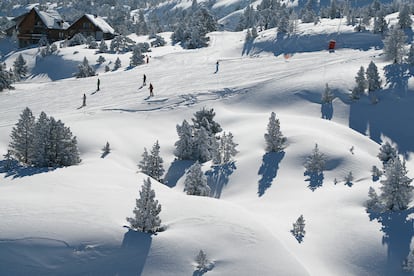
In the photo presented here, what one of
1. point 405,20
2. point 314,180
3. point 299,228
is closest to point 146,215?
point 299,228

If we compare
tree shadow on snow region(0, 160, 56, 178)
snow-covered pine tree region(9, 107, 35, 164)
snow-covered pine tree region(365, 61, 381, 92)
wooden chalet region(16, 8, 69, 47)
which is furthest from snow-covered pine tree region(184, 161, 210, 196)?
wooden chalet region(16, 8, 69, 47)

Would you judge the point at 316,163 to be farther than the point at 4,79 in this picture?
No

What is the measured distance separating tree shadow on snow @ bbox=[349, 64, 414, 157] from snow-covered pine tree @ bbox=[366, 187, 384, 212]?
12674 millimetres

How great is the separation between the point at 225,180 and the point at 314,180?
3.89 meters

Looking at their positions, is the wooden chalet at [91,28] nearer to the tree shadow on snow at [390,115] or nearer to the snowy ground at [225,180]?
the snowy ground at [225,180]

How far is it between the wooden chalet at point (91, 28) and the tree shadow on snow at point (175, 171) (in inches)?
2281

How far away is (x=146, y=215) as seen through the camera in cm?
1105

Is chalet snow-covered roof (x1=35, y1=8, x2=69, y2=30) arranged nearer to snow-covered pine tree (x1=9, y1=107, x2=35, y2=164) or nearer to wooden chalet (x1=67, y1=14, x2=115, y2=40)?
wooden chalet (x1=67, y1=14, x2=115, y2=40)

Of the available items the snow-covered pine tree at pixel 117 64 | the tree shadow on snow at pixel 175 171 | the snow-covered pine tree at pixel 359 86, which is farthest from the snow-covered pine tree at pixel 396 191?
the snow-covered pine tree at pixel 117 64

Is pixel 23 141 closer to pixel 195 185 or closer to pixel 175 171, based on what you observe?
pixel 175 171

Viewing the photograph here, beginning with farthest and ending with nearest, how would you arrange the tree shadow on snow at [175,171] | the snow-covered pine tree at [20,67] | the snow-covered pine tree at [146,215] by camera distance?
1. the snow-covered pine tree at [20,67]
2. the tree shadow on snow at [175,171]
3. the snow-covered pine tree at [146,215]

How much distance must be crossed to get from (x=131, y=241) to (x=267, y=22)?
63.3 meters

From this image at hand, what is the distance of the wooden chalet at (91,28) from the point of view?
75562mm

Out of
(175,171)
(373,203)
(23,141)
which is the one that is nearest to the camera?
(373,203)
